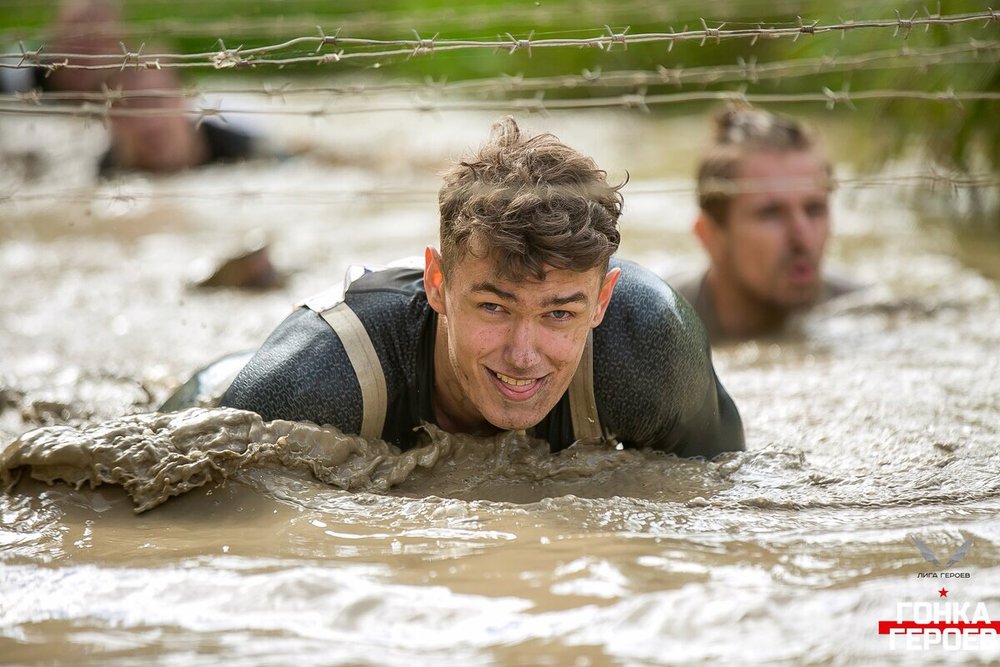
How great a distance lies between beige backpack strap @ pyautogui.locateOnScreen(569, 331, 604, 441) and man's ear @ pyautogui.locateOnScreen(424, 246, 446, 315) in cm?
38

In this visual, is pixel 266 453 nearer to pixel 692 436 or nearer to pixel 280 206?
pixel 692 436

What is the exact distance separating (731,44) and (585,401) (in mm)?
6072

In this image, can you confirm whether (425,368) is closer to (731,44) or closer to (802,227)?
(802,227)

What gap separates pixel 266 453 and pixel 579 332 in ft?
2.63

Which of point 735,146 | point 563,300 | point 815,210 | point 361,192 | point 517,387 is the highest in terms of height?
point 735,146

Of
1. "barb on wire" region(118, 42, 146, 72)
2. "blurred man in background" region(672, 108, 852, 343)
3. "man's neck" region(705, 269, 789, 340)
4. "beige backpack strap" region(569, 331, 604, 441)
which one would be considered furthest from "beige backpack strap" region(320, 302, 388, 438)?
"man's neck" region(705, 269, 789, 340)

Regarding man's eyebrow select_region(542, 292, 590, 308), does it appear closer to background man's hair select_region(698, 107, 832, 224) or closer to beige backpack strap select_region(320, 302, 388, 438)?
beige backpack strap select_region(320, 302, 388, 438)

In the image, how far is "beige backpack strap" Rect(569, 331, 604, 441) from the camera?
9.96 feet

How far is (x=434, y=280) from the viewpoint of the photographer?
2982 millimetres

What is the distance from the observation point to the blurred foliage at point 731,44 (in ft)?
15.5

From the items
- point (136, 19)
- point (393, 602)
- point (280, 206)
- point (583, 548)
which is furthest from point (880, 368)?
point (136, 19)

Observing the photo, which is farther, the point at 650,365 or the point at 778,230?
the point at 778,230

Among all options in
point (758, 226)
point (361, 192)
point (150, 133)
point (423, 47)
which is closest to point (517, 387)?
point (423, 47)

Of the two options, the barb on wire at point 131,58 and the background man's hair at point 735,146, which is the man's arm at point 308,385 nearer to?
the barb on wire at point 131,58
